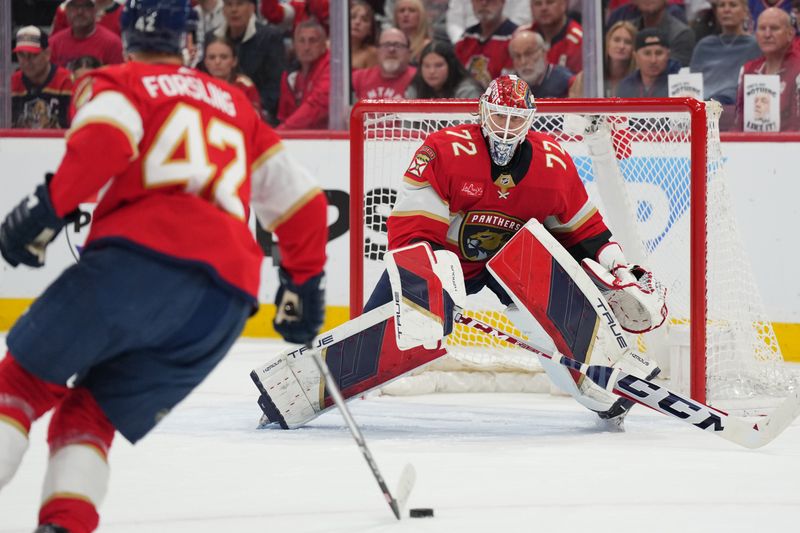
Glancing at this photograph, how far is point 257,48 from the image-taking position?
6.35 m

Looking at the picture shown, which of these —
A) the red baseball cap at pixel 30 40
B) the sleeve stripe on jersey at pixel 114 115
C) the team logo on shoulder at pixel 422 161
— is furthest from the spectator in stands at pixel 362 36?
the sleeve stripe on jersey at pixel 114 115

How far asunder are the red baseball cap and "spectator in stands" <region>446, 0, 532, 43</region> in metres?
2.01

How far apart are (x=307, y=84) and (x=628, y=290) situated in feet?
8.95

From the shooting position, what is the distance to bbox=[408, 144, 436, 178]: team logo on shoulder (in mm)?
3934

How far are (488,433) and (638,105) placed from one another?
1.20m

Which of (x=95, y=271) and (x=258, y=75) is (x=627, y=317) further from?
(x=258, y=75)

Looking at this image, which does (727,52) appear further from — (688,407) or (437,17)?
(688,407)

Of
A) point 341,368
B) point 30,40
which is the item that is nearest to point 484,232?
point 341,368

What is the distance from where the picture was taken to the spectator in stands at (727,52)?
5633 millimetres

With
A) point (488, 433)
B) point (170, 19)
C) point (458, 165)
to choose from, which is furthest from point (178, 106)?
point (488, 433)

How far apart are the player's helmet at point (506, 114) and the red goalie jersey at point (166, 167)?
1.63 metres

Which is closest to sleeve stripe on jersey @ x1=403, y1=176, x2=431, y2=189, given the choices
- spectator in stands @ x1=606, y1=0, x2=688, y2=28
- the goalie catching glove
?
the goalie catching glove

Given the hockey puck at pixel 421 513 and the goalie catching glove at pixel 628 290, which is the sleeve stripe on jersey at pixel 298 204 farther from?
the goalie catching glove at pixel 628 290

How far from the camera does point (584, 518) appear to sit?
2820 mm
